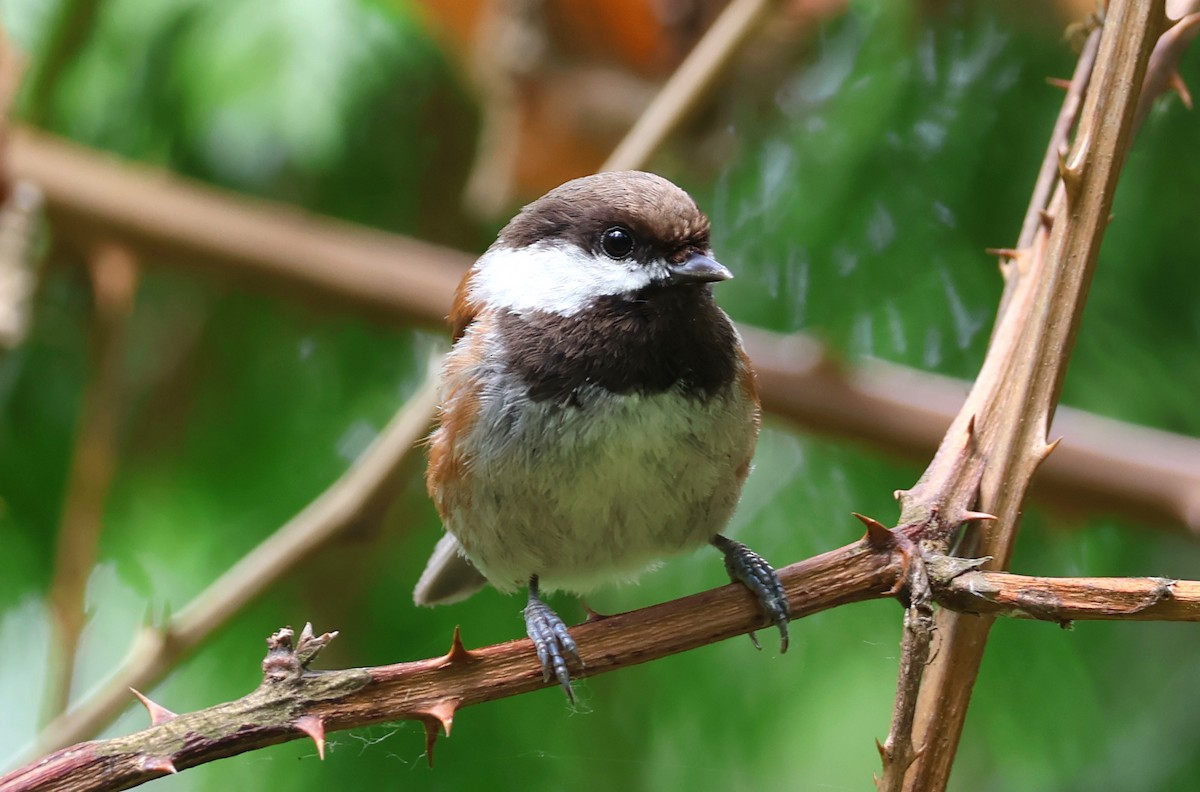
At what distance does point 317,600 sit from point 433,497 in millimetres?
882

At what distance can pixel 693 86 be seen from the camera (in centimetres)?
238

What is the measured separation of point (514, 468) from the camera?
1.70 m

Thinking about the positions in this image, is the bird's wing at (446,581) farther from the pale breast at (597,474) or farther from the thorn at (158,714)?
the thorn at (158,714)

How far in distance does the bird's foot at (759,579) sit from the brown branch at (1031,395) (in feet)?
0.60

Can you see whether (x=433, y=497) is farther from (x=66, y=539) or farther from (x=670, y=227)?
(x=66, y=539)

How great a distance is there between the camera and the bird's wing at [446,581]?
2195 millimetres

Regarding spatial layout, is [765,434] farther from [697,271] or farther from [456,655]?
[456,655]

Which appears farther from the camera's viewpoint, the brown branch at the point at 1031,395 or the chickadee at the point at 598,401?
the chickadee at the point at 598,401

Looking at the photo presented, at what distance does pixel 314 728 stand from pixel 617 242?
Result: 92 cm

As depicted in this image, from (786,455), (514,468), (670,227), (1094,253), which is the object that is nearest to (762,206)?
(786,455)

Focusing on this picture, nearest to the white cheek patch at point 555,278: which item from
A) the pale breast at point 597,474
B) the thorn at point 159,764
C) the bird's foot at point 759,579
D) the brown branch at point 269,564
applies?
the pale breast at point 597,474

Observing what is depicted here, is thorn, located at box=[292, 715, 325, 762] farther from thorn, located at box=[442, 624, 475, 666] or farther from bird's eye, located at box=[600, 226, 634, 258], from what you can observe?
bird's eye, located at box=[600, 226, 634, 258]

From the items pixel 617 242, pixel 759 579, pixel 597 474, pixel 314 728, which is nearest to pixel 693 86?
pixel 617 242

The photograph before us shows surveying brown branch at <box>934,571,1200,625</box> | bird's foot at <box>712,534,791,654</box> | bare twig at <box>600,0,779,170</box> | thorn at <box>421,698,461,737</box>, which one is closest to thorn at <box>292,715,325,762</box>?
thorn at <box>421,698,461,737</box>
